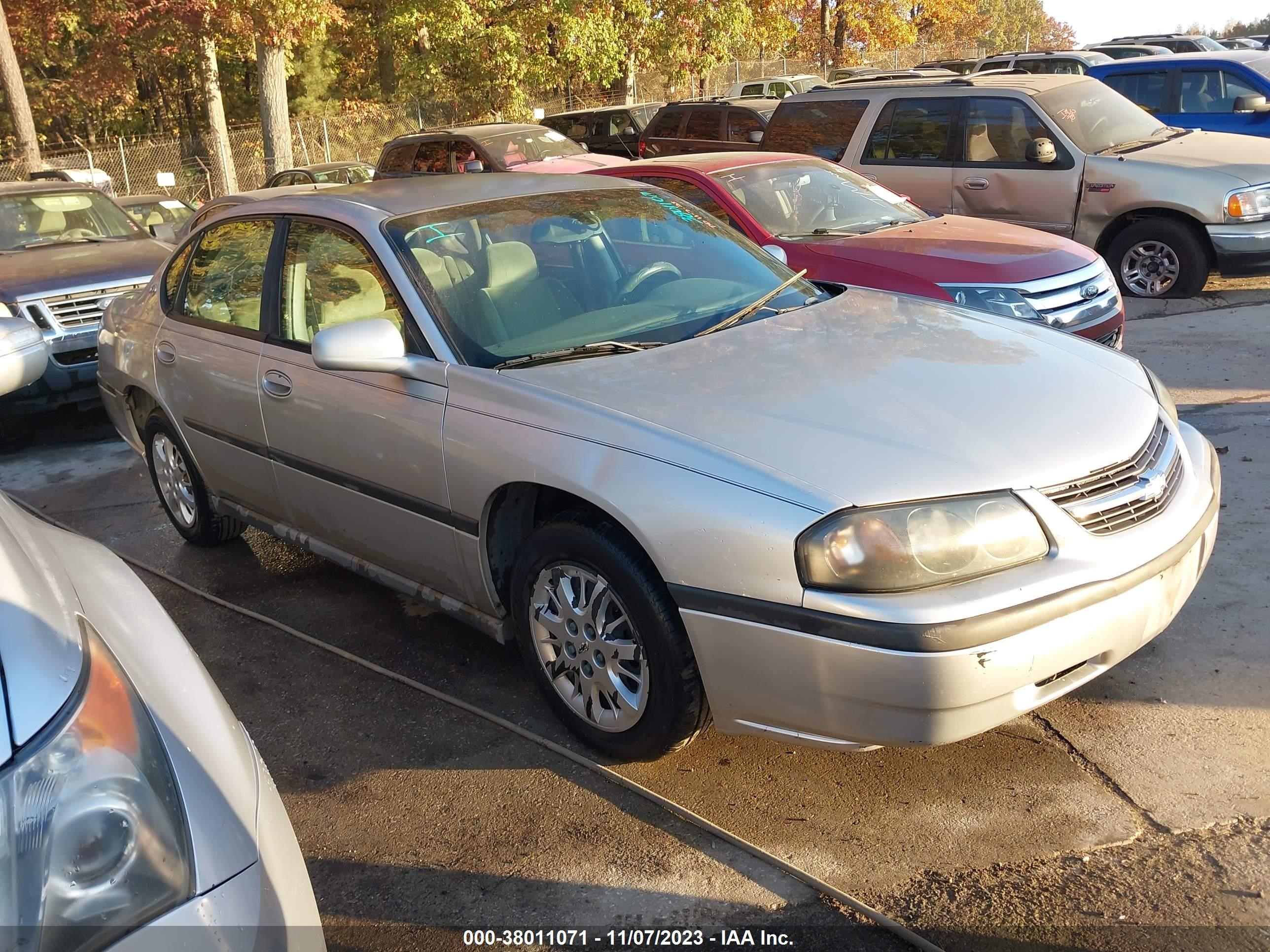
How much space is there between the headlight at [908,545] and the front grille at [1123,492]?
0.69ft

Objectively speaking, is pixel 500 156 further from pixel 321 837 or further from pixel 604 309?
pixel 321 837

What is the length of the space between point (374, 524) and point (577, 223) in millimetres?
1331

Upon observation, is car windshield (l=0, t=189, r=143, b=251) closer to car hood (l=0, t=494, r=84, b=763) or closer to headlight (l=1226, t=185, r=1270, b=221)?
car hood (l=0, t=494, r=84, b=763)

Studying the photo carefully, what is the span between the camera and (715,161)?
24.8 ft

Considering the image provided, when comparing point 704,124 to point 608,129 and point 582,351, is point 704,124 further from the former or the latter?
point 582,351

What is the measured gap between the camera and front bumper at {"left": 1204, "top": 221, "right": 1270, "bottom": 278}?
8.41 meters

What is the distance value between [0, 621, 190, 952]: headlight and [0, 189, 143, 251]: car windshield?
9.01 m

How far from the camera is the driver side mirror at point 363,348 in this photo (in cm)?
345

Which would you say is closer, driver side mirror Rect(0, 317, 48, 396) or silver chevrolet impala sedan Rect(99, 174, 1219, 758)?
silver chevrolet impala sedan Rect(99, 174, 1219, 758)

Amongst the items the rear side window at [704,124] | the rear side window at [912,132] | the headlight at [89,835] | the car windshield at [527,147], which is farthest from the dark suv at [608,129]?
the headlight at [89,835]

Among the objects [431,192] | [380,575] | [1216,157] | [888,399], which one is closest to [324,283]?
[431,192]

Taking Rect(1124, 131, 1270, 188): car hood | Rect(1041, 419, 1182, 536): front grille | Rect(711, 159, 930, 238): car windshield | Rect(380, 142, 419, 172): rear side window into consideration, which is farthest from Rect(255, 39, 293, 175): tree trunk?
Rect(1041, 419, 1182, 536): front grille

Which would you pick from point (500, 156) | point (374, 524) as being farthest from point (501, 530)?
point (500, 156)

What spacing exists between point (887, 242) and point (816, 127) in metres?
3.95
